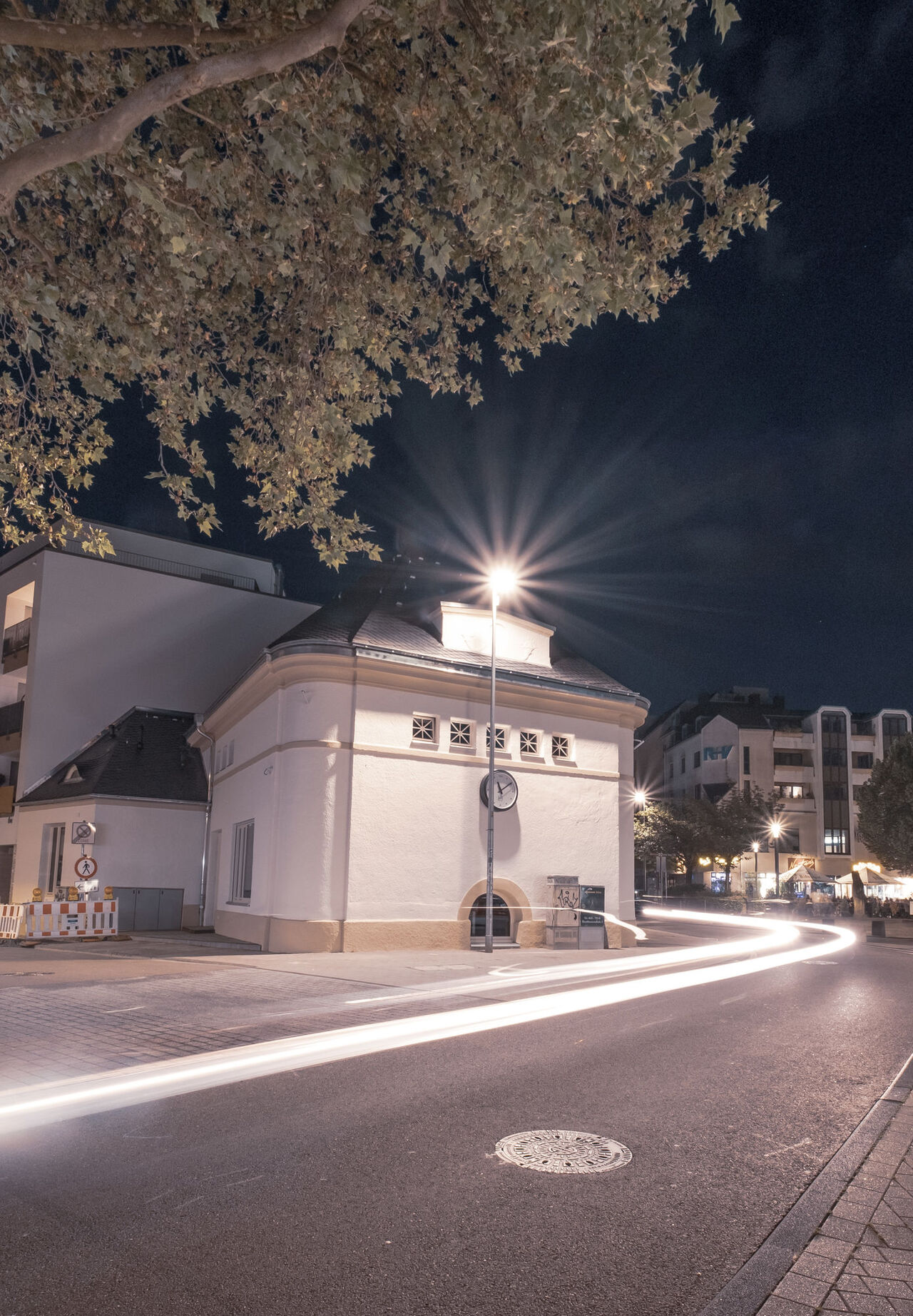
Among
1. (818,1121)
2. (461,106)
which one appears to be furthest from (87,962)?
(461,106)

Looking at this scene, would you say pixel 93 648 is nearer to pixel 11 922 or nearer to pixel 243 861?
pixel 11 922

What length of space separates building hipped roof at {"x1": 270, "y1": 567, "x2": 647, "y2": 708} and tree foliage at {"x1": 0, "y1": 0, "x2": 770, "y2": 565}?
9651 mm

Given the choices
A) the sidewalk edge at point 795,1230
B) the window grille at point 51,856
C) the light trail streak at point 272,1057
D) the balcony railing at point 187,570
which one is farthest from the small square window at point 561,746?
the balcony railing at point 187,570

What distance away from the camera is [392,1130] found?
19.7 feet

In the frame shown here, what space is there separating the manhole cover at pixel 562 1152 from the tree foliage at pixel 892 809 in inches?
2112

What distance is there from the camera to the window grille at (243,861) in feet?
77.3

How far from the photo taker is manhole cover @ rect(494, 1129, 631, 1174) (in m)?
5.31

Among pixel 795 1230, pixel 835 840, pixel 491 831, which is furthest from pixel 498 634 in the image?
pixel 835 840

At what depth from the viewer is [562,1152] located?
18.4 ft

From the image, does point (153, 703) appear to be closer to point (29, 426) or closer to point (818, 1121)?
point (29, 426)

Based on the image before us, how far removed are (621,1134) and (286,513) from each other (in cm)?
781

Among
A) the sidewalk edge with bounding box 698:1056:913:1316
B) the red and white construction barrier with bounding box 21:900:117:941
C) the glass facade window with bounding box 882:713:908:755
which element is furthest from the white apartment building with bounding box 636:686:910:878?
the sidewalk edge with bounding box 698:1056:913:1316

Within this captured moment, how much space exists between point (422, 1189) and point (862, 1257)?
7.19ft

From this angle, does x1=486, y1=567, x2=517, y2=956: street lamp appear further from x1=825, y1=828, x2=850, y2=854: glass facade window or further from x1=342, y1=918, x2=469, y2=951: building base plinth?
x1=825, y1=828, x2=850, y2=854: glass facade window
